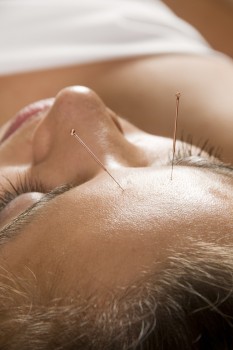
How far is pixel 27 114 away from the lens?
2.84ft

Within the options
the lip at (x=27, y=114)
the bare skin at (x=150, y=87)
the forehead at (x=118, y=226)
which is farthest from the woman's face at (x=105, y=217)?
the bare skin at (x=150, y=87)

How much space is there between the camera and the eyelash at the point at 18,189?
0.66 metres


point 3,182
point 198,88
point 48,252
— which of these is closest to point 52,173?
point 3,182

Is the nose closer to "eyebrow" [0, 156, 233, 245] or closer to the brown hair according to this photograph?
"eyebrow" [0, 156, 233, 245]

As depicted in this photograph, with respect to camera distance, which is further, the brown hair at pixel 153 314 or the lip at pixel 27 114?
the lip at pixel 27 114

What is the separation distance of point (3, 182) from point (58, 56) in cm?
45

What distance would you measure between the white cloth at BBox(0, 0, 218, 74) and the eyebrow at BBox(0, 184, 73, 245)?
21.3 inches

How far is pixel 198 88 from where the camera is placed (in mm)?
1038

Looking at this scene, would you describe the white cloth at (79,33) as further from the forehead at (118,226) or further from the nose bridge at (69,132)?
the forehead at (118,226)

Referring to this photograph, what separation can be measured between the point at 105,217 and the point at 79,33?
674 millimetres

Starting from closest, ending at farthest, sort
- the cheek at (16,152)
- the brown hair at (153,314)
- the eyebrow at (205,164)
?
the brown hair at (153,314) < the eyebrow at (205,164) < the cheek at (16,152)

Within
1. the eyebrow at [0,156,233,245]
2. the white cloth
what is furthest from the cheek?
the white cloth

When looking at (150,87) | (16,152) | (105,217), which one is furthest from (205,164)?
(150,87)

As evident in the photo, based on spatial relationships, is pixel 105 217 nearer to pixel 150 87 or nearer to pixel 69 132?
pixel 69 132
